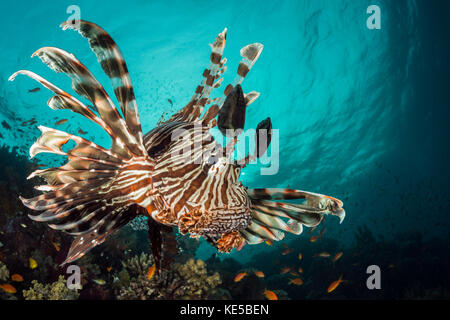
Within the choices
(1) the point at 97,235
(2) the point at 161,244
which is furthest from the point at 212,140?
(1) the point at 97,235

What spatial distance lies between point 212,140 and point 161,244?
3.58ft

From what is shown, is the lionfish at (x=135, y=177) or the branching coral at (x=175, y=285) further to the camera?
the branching coral at (x=175, y=285)

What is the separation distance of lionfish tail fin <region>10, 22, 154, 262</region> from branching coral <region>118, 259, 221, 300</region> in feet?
12.4

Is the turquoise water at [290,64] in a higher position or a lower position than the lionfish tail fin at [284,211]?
higher

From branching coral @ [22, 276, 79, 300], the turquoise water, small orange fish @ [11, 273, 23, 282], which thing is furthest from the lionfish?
the turquoise water

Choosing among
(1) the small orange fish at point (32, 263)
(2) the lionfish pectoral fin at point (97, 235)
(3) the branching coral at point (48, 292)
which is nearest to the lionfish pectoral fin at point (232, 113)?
(2) the lionfish pectoral fin at point (97, 235)

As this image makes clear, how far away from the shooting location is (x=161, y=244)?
2242mm

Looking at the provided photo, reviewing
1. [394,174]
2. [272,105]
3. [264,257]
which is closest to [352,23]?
[272,105]

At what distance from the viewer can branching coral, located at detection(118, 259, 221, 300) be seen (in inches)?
213

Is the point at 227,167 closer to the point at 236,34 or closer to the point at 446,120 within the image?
the point at 236,34

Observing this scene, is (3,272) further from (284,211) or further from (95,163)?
(284,211)

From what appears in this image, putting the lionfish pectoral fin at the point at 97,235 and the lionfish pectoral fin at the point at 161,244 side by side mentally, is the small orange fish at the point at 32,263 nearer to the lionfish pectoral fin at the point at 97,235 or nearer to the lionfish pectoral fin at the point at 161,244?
the lionfish pectoral fin at the point at 97,235

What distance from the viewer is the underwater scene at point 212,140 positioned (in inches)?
68.1

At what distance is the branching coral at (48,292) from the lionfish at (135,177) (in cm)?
390
